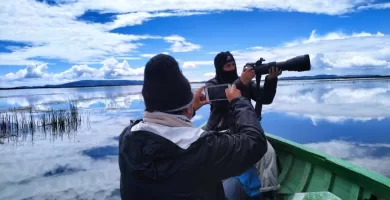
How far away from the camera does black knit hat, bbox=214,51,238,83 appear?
341 cm

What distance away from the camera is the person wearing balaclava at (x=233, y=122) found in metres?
2.92

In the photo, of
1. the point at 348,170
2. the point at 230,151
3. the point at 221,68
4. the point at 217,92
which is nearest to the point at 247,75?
the point at 217,92

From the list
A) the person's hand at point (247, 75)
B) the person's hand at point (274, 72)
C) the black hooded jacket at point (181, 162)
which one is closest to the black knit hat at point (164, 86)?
the black hooded jacket at point (181, 162)

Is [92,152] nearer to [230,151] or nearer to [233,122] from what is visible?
[233,122]

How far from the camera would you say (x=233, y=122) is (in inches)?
107

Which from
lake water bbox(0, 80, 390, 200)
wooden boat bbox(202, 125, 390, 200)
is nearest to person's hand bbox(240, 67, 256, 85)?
wooden boat bbox(202, 125, 390, 200)

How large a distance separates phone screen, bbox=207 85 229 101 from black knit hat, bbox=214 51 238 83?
1182 mm

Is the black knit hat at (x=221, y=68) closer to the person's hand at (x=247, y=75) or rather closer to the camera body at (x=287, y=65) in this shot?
the camera body at (x=287, y=65)

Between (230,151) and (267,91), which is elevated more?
(267,91)

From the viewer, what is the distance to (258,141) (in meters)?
1.54

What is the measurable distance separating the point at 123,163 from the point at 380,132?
1461 cm

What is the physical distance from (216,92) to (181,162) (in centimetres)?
98

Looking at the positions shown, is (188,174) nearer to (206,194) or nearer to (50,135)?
(206,194)

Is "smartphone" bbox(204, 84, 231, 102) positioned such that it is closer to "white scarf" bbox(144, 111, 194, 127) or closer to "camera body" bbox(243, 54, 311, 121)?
"camera body" bbox(243, 54, 311, 121)
